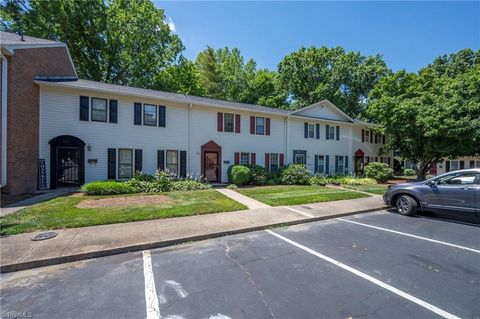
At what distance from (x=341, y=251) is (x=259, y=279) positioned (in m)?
2.20

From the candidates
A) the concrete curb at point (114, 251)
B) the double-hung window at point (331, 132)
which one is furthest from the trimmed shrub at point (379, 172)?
the concrete curb at point (114, 251)

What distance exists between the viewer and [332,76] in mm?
33094

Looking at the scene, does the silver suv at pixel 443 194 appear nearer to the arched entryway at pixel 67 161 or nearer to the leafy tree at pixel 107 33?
the arched entryway at pixel 67 161

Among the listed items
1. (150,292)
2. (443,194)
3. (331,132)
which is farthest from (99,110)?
(331,132)

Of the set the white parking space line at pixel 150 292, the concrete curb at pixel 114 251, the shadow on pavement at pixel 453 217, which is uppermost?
the concrete curb at pixel 114 251

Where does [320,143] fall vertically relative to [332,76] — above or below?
below

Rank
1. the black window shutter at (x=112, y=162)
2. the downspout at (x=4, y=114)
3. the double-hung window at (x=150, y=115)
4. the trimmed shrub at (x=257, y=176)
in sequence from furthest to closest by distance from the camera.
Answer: the trimmed shrub at (x=257, y=176), the double-hung window at (x=150, y=115), the black window shutter at (x=112, y=162), the downspout at (x=4, y=114)

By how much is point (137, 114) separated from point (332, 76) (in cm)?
2923

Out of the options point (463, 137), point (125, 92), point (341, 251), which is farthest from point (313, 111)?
point (341, 251)

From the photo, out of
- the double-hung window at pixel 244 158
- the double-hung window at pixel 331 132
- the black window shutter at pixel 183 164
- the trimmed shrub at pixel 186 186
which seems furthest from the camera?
the double-hung window at pixel 331 132

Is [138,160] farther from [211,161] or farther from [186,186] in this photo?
[211,161]

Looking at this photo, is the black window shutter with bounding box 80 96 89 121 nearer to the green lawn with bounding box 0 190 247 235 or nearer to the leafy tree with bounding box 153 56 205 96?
the green lawn with bounding box 0 190 247 235

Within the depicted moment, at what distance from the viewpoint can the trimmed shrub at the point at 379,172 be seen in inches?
743

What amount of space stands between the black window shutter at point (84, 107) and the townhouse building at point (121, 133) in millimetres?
45
